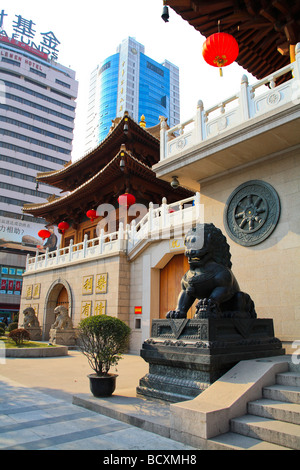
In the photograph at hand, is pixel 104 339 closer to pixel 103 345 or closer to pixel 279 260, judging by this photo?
pixel 103 345

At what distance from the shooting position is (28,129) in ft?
150

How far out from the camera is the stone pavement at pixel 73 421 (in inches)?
110

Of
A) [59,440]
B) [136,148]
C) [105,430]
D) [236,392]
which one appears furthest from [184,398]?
[136,148]

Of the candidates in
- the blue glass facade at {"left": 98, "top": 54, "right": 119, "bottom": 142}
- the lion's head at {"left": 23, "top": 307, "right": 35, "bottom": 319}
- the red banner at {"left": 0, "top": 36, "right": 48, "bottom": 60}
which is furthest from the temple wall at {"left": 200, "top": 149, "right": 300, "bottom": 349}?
the blue glass facade at {"left": 98, "top": 54, "right": 119, "bottom": 142}

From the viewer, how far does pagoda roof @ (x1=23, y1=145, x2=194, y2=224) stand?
14227 millimetres

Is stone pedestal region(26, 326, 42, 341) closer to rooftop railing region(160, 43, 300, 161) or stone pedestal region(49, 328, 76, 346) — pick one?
stone pedestal region(49, 328, 76, 346)

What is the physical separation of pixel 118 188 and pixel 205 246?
11.6 metres

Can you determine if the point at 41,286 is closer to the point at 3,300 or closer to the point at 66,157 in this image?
the point at 3,300

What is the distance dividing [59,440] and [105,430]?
18.0 inches

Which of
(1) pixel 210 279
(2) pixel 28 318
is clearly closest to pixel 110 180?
(2) pixel 28 318

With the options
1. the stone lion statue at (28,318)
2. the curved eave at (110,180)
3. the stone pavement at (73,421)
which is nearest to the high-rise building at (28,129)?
the curved eave at (110,180)

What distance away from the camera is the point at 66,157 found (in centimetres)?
4897

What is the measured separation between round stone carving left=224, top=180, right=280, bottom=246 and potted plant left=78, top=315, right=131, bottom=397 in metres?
3.68

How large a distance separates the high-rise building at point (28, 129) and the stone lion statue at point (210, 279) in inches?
1295
